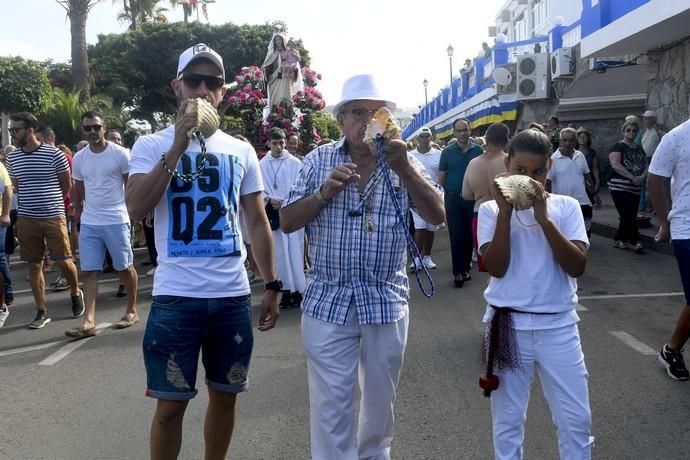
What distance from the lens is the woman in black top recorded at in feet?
34.1

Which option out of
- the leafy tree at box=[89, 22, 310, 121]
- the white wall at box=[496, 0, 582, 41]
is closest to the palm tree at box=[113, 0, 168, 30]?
the leafy tree at box=[89, 22, 310, 121]

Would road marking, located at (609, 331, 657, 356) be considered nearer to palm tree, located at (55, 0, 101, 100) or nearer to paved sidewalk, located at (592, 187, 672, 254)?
paved sidewalk, located at (592, 187, 672, 254)

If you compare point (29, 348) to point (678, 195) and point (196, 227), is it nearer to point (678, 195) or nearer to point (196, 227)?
point (196, 227)

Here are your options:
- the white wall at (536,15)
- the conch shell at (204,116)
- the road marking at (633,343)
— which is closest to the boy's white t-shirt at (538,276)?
the conch shell at (204,116)

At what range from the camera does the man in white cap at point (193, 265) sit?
119 inches

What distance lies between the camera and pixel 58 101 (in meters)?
24.7

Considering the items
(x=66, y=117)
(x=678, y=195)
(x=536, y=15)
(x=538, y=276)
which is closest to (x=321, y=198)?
(x=538, y=276)

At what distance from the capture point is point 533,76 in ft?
64.7

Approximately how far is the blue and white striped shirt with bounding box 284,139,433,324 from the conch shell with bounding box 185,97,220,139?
0.45 meters

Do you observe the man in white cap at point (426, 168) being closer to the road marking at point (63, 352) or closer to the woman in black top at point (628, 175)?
the woman in black top at point (628, 175)

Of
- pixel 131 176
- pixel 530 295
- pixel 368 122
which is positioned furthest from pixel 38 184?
pixel 530 295

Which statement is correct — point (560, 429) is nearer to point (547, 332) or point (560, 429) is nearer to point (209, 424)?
point (547, 332)

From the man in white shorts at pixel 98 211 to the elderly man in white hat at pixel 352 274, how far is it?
3939 millimetres

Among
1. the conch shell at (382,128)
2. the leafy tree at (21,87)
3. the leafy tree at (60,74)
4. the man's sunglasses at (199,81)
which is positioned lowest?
the conch shell at (382,128)
